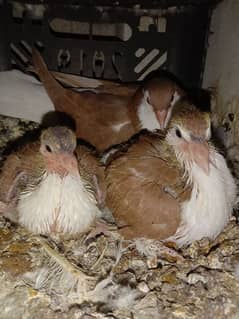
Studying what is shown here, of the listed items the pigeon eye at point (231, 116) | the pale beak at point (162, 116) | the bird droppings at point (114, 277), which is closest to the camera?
the bird droppings at point (114, 277)

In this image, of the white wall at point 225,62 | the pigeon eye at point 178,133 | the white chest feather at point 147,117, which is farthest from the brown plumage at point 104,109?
the pigeon eye at point 178,133

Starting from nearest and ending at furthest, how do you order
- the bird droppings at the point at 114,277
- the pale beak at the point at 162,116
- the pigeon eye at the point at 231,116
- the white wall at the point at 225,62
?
the bird droppings at the point at 114,277 < the pale beak at the point at 162,116 < the white wall at the point at 225,62 < the pigeon eye at the point at 231,116

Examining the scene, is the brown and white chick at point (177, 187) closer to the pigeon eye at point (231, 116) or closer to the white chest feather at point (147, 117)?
the white chest feather at point (147, 117)

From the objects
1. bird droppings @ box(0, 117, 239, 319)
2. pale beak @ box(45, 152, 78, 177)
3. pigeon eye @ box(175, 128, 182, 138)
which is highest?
pigeon eye @ box(175, 128, 182, 138)

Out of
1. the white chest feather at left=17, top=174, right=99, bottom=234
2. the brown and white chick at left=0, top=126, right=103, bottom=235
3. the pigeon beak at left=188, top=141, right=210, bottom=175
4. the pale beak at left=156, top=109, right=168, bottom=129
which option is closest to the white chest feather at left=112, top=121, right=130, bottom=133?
the pale beak at left=156, top=109, right=168, bottom=129

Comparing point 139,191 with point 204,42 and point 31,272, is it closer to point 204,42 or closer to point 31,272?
point 31,272

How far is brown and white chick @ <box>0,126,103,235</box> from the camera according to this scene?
1618 mm

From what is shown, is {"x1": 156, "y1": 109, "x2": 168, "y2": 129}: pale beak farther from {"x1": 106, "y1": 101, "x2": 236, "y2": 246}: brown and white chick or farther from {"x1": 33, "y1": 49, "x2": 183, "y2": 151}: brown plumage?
{"x1": 106, "y1": 101, "x2": 236, "y2": 246}: brown and white chick

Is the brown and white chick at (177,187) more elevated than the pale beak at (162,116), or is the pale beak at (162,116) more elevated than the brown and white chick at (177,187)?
the pale beak at (162,116)

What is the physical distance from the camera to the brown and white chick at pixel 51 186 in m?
1.62

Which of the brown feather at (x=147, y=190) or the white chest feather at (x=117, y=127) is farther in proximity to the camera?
the white chest feather at (x=117, y=127)

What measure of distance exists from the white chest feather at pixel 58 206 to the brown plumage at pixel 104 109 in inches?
18.1

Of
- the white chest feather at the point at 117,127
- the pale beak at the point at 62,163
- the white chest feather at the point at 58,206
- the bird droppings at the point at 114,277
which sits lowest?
the bird droppings at the point at 114,277

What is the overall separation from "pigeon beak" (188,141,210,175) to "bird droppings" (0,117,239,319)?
32cm
